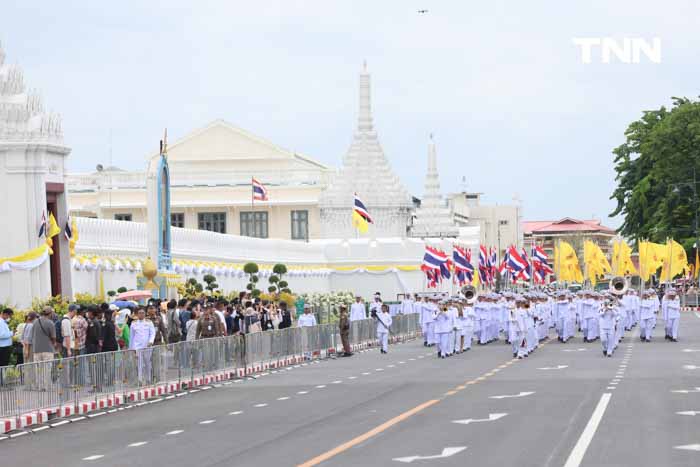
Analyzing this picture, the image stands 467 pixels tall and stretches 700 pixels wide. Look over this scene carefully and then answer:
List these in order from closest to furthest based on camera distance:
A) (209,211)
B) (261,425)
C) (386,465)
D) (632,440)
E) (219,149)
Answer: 1. (386,465)
2. (632,440)
3. (261,425)
4. (209,211)
5. (219,149)

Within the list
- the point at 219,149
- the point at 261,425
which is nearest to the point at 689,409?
the point at 261,425

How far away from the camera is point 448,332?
37.9 meters

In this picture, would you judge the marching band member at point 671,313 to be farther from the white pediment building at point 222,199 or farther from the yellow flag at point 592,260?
the white pediment building at point 222,199

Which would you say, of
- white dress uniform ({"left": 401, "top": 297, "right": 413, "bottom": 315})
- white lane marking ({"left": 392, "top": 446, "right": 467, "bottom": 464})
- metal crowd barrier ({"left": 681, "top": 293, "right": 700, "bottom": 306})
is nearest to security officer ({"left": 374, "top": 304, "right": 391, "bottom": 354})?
white dress uniform ({"left": 401, "top": 297, "right": 413, "bottom": 315})

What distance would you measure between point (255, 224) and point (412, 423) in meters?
87.7

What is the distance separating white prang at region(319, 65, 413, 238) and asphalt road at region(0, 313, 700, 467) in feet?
235

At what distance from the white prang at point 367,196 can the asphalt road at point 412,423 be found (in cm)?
7163

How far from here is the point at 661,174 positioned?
274ft

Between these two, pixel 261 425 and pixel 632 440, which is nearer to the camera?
pixel 632 440

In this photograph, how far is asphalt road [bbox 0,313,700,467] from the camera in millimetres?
15531

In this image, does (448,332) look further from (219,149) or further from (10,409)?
(219,149)

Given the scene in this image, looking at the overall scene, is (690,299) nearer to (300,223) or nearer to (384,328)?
(300,223)

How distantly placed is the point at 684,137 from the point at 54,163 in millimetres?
51254

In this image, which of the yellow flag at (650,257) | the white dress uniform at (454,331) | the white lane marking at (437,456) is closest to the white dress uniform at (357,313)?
the white dress uniform at (454,331)
